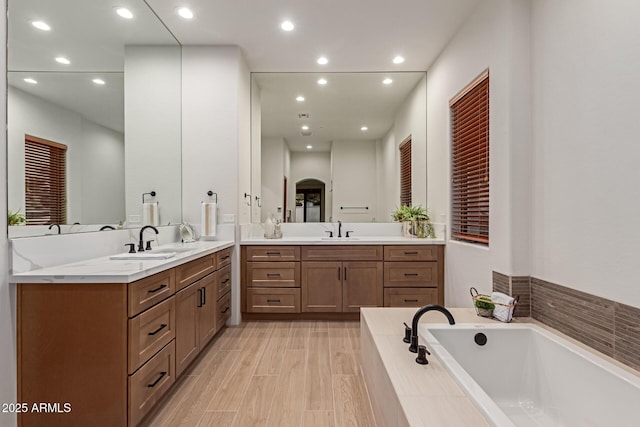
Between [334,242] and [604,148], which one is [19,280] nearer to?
[334,242]

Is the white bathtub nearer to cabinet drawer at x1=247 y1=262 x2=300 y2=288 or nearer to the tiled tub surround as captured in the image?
the tiled tub surround

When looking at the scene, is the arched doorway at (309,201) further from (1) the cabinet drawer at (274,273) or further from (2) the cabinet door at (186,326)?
(2) the cabinet door at (186,326)

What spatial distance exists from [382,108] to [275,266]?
91.8 inches

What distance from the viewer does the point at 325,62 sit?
11.2 feet

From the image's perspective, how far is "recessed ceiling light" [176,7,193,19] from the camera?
255 centimetres

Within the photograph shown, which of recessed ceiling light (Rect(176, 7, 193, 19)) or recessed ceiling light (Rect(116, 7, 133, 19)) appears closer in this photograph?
recessed ceiling light (Rect(116, 7, 133, 19))

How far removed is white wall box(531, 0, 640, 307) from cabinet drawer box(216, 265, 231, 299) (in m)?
2.45

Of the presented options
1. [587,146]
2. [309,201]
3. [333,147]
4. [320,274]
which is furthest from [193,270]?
[587,146]

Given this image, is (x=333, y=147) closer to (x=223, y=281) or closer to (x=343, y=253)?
(x=343, y=253)

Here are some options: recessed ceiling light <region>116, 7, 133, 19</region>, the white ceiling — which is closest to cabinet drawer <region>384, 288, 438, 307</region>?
the white ceiling

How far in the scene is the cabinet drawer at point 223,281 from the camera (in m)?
2.83

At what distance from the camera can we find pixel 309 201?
12.5 ft

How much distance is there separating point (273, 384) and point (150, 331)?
90 cm

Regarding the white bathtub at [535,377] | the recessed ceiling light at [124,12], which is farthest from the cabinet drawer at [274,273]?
the recessed ceiling light at [124,12]
